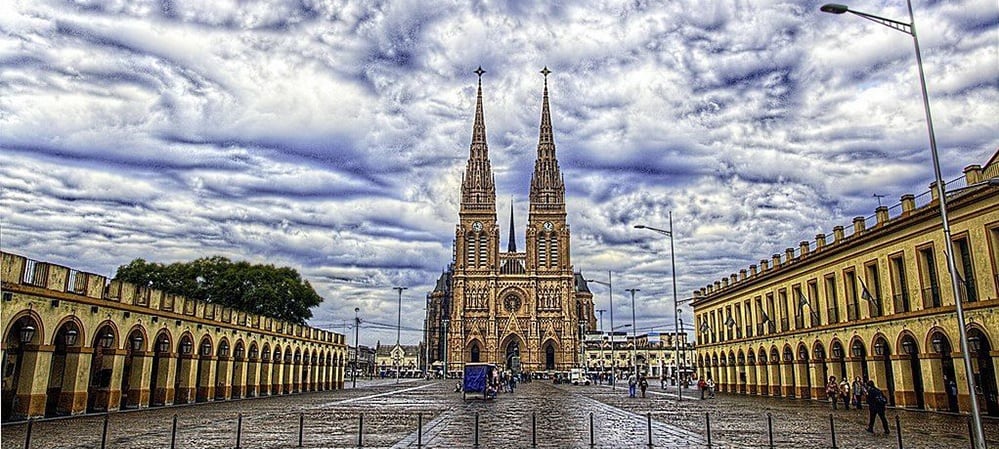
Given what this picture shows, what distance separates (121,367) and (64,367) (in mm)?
3282

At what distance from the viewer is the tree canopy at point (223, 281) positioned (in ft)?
211

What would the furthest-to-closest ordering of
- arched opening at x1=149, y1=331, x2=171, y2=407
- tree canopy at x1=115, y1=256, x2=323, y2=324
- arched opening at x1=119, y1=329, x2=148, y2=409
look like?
tree canopy at x1=115, y1=256, x2=323, y2=324 → arched opening at x1=149, y1=331, x2=171, y2=407 → arched opening at x1=119, y1=329, x2=148, y2=409

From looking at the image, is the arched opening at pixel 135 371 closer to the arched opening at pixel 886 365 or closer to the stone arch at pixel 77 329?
the stone arch at pixel 77 329

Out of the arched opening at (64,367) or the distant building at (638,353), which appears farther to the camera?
the distant building at (638,353)

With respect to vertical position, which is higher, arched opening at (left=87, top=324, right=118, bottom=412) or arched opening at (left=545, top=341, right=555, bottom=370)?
arched opening at (left=545, top=341, right=555, bottom=370)

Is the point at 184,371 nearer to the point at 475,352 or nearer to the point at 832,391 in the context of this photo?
the point at 832,391

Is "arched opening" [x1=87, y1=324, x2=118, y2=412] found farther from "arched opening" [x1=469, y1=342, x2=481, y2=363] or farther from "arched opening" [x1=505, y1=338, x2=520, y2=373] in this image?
"arched opening" [x1=505, y1=338, x2=520, y2=373]

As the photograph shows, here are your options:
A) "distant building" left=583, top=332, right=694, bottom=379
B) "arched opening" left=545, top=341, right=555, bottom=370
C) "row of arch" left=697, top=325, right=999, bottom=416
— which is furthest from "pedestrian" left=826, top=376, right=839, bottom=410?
"distant building" left=583, top=332, right=694, bottom=379

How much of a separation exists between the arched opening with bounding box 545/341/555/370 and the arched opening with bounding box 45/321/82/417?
102659mm

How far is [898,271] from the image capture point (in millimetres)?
33875

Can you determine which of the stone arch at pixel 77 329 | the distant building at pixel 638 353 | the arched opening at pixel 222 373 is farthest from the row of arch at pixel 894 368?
the distant building at pixel 638 353

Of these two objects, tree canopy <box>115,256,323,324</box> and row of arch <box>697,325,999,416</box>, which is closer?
row of arch <box>697,325,999,416</box>

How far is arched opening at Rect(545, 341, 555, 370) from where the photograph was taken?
416 ft

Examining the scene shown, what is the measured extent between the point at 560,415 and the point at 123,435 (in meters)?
17.2
